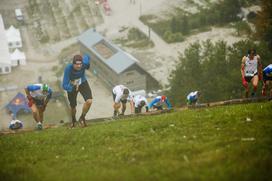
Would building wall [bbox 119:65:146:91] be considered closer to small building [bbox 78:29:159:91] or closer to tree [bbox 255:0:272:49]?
small building [bbox 78:29:159:91]

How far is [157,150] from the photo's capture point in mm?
12906

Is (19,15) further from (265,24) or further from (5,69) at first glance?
(265,24)

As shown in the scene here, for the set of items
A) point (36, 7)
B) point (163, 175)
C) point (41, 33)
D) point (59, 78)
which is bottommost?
point (163, 175)

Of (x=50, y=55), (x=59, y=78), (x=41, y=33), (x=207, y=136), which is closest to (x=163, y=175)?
(x=207, y=136)

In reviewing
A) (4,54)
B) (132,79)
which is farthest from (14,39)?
(132,79)

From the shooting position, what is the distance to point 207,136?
544 inches

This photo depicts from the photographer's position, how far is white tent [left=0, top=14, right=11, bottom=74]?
2418 inches

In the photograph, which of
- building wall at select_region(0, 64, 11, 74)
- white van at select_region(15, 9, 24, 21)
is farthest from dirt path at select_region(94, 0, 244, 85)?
building wall at select_region(0, 64, 11, 74)

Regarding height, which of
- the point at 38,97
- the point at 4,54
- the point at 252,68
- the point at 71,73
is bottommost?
the point at 38,97

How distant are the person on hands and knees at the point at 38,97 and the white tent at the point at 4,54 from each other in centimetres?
4289

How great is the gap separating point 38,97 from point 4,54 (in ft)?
155

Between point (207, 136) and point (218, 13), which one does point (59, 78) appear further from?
point (207, 136)

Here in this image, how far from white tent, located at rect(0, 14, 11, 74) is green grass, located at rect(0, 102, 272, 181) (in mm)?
46140

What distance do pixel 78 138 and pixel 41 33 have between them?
57852mm
